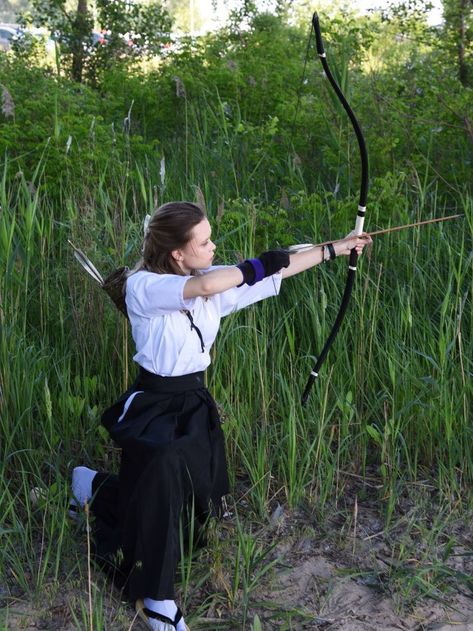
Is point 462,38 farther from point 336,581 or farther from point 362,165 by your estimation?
point 336,581

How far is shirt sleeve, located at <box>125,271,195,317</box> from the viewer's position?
304 cm

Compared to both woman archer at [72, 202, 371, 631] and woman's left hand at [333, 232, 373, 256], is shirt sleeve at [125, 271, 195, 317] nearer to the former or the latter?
woman archer at [72, 202, 371, 631]

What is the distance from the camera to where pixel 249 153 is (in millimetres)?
5695

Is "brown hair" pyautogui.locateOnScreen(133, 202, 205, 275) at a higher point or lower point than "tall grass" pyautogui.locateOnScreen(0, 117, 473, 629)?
higher

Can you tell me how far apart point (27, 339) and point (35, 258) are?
45 centimetres

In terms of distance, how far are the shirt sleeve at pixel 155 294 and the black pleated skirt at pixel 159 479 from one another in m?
0.24

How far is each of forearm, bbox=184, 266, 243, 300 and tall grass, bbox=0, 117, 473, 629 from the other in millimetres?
665

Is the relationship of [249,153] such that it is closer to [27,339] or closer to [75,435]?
[27,339]

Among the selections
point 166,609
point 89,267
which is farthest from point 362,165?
point 166,609

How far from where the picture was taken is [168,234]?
3.15 m

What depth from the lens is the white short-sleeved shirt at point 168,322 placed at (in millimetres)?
3082

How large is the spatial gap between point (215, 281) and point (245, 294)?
0.35 meters

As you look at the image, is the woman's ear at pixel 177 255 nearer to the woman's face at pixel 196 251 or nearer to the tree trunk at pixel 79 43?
the woman's face at pixel 196 251

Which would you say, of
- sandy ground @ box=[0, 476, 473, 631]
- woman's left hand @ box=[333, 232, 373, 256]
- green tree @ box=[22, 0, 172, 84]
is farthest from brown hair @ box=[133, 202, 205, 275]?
green tree @ box=[22, 0, 172, 84]
